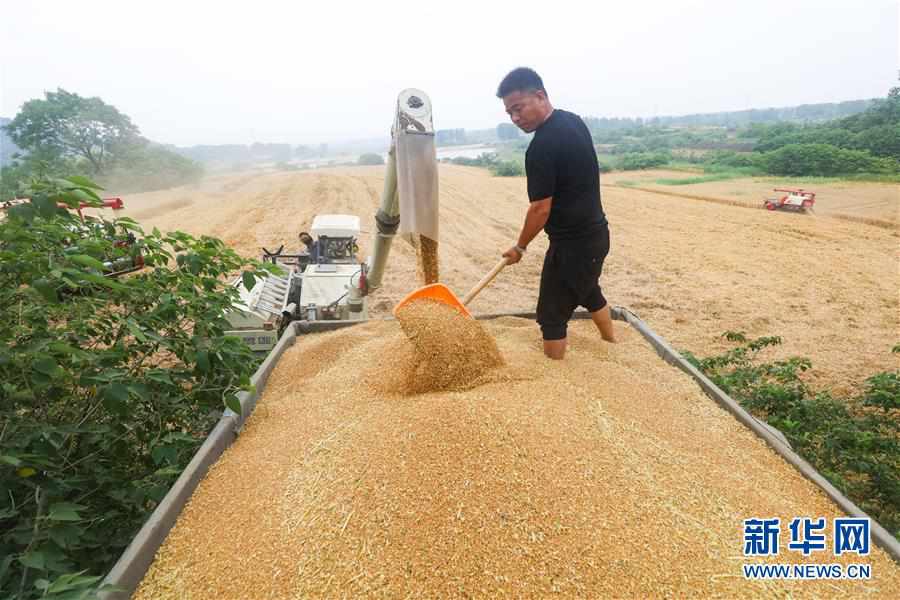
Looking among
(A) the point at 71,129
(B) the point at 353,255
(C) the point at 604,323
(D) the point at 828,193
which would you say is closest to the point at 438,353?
(C) the point at 604,323

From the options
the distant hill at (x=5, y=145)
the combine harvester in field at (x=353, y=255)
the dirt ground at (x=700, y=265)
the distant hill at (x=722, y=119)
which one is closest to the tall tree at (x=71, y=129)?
the distant hill at (x=5, y=145)

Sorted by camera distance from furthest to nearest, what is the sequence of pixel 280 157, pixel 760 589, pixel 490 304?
pixel 280 157 → pixel 490 304 → pixel 760 589

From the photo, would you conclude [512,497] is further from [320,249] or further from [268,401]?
[320,249]

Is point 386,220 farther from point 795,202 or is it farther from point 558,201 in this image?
point 795,202

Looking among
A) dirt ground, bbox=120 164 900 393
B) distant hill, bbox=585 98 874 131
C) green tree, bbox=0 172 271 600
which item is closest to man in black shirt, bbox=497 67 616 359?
green tree, bbox=0 172 271 600

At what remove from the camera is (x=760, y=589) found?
1.38 m

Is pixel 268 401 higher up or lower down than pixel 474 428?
lower down

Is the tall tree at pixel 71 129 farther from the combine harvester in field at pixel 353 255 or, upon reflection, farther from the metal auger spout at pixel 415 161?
the metal auger spout at pixel 415 161

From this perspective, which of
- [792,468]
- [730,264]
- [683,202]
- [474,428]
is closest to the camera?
[474,428]

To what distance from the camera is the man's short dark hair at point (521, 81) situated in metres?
2.64

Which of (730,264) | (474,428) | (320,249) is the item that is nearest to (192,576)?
(474,428)

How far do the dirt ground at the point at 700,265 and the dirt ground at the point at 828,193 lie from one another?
28 centimetres

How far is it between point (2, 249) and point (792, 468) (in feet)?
10.2

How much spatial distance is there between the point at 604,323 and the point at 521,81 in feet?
5.25
